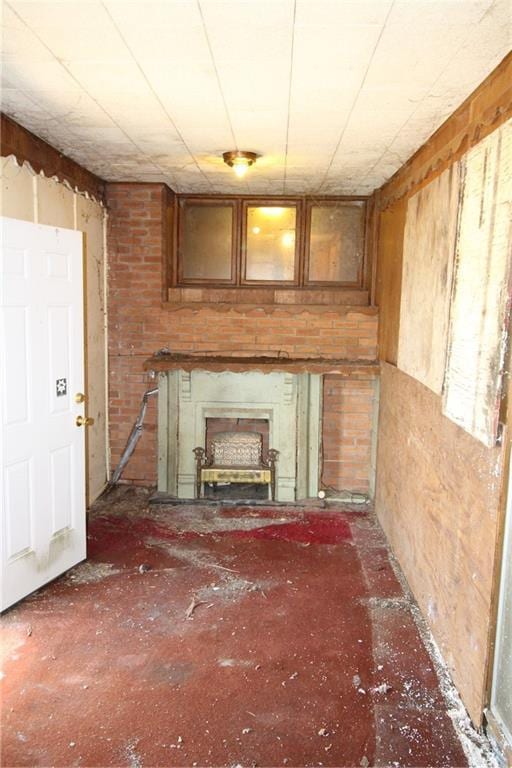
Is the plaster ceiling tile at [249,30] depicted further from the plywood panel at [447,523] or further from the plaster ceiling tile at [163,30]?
the plywood panel at [447,523]

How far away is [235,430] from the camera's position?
5.18 meters

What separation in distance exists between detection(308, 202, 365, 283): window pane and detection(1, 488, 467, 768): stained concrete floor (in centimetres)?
241

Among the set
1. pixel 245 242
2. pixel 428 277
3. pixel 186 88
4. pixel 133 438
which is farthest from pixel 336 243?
pixel 186 88

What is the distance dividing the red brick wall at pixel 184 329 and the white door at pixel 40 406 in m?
1.47

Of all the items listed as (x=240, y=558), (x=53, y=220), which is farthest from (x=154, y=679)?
(x=53, y=220)

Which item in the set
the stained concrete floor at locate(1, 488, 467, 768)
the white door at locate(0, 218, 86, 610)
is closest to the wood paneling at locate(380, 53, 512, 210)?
the white door at locate(0, 218, 86, 610)

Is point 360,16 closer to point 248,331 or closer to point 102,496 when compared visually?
point 248,331

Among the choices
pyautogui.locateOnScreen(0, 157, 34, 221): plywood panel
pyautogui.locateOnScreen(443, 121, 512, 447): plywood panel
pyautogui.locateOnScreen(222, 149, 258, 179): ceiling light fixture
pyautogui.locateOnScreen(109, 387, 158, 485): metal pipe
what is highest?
pyautogui.locateOnScreen(222, 149, 258, 179): ceiling light fixture

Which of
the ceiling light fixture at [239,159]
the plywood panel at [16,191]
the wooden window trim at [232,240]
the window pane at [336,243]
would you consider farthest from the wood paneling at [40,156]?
the window pane at [336,243]

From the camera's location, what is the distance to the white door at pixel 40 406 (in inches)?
121

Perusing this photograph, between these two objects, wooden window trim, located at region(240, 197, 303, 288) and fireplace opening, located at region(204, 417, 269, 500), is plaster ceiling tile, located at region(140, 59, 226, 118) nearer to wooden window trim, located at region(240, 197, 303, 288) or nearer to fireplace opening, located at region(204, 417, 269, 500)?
wooden window trim, located at region(240, 197, 303, 288)

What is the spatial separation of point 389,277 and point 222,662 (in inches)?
119

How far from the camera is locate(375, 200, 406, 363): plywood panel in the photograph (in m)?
4.07

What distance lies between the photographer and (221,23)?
80.4 inches
